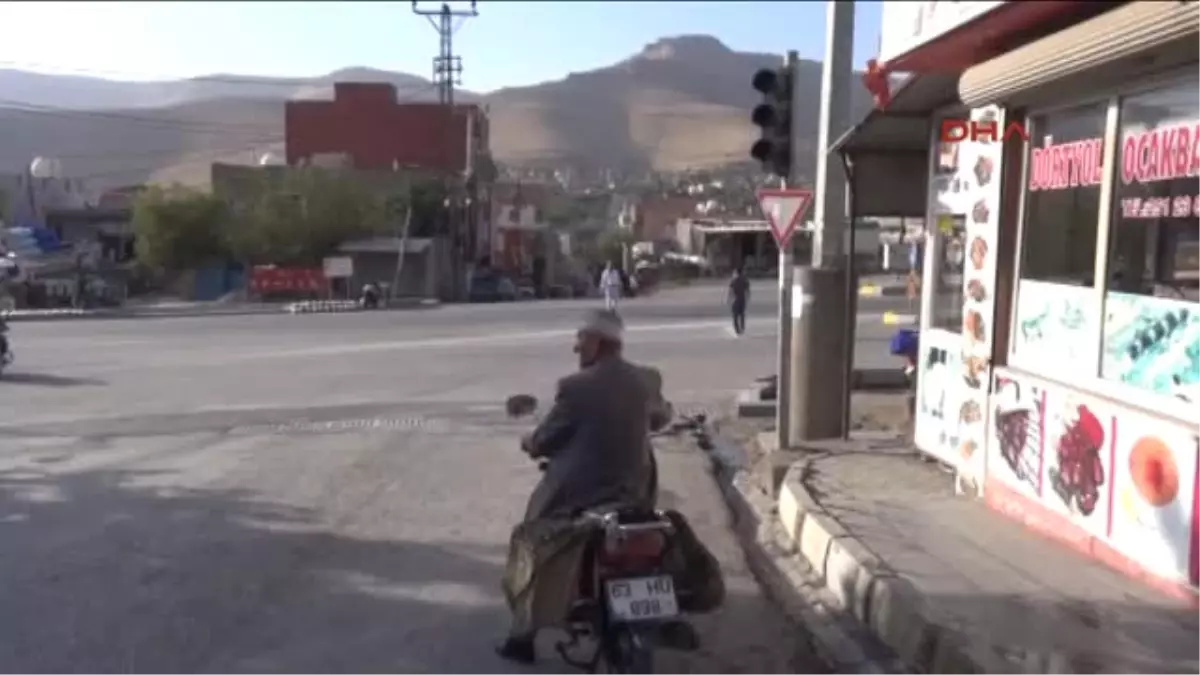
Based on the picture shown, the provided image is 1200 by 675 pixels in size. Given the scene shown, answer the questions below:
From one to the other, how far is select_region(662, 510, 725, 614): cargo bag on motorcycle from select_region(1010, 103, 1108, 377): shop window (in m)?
2.94

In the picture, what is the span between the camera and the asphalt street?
7324 mm

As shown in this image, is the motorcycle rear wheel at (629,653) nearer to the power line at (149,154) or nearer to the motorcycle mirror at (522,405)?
the motorcycle mirror at (522,405)

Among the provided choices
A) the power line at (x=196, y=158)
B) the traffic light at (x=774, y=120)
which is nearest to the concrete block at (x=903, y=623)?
the traffic light at (x=774, y=120)

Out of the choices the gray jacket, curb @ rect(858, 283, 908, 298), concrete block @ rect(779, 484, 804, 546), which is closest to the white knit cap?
the gray jacket

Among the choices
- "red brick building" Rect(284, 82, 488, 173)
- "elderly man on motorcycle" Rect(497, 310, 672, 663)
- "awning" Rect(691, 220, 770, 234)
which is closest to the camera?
"elderly man on motorcycle" Rect(497, 310, 672, 663)

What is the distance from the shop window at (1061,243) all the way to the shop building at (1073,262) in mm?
17

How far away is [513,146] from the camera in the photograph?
194 meters

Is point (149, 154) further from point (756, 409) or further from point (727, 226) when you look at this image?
point (756, 409)

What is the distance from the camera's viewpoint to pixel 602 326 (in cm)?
669

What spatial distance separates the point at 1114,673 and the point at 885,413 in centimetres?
1042

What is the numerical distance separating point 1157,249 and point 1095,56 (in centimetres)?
130

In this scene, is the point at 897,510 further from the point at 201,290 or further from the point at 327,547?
the point at 201,290

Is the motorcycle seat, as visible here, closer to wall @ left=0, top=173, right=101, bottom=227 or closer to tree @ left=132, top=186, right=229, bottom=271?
tree @ left=132, top=186, right=229, bottom=271

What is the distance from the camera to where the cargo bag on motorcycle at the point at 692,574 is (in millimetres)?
6441
